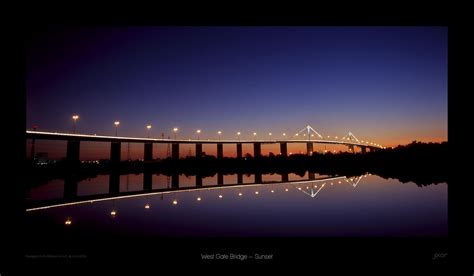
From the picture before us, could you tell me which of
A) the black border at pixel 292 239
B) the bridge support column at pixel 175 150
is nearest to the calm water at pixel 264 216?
the black border at pixel 292 239

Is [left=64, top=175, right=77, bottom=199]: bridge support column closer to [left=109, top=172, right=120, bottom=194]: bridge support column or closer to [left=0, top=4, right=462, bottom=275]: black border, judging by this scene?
[left=109, top=172, right=120, bottom=194]: bridge support column


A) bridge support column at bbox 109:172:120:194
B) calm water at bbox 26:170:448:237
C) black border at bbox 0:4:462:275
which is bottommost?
bridge support column at bbox 109:172:120:194

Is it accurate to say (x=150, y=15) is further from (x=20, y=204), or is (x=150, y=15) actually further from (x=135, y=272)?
(x=135, y=272)

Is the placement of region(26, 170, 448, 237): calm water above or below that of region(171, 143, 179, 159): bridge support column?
below

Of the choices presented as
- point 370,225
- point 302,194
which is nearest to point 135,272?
point 370,225

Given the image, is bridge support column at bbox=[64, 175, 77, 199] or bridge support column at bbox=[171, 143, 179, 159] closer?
bridge support column at bbox=[64, 175, 77, 199]

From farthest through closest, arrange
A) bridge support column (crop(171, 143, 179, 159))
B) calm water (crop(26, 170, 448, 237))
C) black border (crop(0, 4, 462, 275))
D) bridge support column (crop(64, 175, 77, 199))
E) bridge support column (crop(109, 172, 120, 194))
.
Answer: bridge support column (crop(171, 143, 179, 159)), bridge support column (crop(109, 172, 120, 194)), bridge support column (crop(64, 175, 77, 199)), calm water (crop(26, 170, 448, 237)), black border (crop(0, 4, 462, 275))

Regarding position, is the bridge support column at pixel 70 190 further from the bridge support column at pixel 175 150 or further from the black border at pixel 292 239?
the bridge support column at pixel 175 150

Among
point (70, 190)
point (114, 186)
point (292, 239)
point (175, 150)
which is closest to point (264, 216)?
point (292, 239)

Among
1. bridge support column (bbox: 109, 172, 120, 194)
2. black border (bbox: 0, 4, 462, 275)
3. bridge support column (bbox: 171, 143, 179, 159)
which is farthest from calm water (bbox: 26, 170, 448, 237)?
bridge support column (bbox: 171, 143, 179, 159)

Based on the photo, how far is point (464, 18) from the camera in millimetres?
2527

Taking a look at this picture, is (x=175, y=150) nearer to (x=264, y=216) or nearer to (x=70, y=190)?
(x=70, y=190)

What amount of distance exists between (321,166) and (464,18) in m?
14.2

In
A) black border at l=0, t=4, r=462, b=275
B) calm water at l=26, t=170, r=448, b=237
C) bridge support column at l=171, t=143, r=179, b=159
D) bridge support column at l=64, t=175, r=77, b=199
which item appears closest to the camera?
black border at l=0, t=4, r=462, b=275
